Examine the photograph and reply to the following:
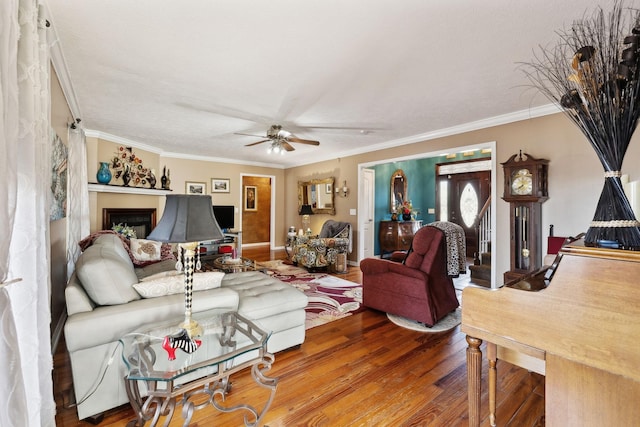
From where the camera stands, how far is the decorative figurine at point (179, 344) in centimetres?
141

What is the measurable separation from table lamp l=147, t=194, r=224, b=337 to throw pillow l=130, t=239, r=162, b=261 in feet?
8.74

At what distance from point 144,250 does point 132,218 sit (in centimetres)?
194

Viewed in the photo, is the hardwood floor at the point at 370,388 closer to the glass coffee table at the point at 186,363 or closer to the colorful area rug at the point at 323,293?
the glass coffee table at the point at 186,363

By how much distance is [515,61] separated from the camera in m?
2.32

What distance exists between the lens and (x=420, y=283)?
285 cm

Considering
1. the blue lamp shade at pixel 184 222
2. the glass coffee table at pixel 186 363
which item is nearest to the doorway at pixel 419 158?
the glass coffee table at pixel 186 363

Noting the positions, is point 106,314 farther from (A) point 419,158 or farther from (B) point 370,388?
(A) point 419,158

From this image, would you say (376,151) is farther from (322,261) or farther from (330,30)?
(330,30)

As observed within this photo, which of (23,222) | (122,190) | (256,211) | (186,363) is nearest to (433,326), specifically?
(186,363)

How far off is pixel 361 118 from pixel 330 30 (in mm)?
1964

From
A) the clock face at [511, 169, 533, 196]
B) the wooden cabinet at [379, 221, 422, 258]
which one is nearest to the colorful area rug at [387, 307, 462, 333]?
the clock face at [511, 169, 533, 196]

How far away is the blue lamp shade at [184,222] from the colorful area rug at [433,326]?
2274 mm

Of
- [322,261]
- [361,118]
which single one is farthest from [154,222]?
[361,118]

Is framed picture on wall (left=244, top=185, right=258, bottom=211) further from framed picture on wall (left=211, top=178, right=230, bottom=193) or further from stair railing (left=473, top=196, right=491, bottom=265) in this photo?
stair railing (left=473, top=196, right=491, bottom=265)
